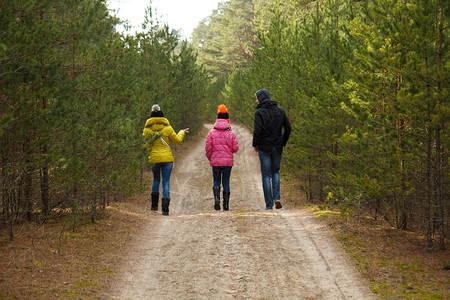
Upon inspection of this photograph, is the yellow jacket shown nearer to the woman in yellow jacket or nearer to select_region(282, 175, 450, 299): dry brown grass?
the woman in yellow jacket

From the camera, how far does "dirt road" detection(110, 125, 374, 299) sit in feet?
16.2

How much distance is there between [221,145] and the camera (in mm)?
9914

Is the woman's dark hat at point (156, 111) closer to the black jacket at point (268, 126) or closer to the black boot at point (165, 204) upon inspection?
the black boot at point (165, 204)

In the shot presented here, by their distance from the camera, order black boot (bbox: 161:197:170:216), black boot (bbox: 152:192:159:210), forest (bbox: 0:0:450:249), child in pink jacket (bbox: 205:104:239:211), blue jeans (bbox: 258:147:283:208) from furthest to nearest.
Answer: black boot (bbox: 152:192:159:210), black boot (bbox: 161:197:170:216), child in pink jacket (bbox: 205:104:239:211), blue jeans (bbox: 258:147:283:208), forest (bbox: 0:0:450:249)

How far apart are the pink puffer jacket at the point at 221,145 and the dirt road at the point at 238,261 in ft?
4.74

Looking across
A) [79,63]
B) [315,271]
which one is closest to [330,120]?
[315,271]

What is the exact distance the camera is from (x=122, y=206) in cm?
1078

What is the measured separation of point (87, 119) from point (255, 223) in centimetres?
375

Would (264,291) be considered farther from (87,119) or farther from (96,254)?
(87,119)

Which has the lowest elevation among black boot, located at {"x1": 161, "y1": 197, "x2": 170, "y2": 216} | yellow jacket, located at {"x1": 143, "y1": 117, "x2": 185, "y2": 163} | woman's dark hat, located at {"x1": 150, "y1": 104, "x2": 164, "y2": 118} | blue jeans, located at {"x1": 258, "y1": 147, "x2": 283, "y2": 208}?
black boot, located at {"x1": 161, "y1": 197, "x2": 170, "y2": 216}

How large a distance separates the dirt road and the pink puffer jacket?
1.45 metres

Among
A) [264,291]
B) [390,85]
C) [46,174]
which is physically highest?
[390,85]

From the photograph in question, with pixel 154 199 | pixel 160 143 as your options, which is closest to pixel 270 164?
pixel 160 143

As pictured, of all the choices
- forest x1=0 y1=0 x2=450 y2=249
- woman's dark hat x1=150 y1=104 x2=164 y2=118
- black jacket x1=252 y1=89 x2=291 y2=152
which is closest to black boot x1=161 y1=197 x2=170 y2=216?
forest x1=0 y1=0 x2=450 y2=249
